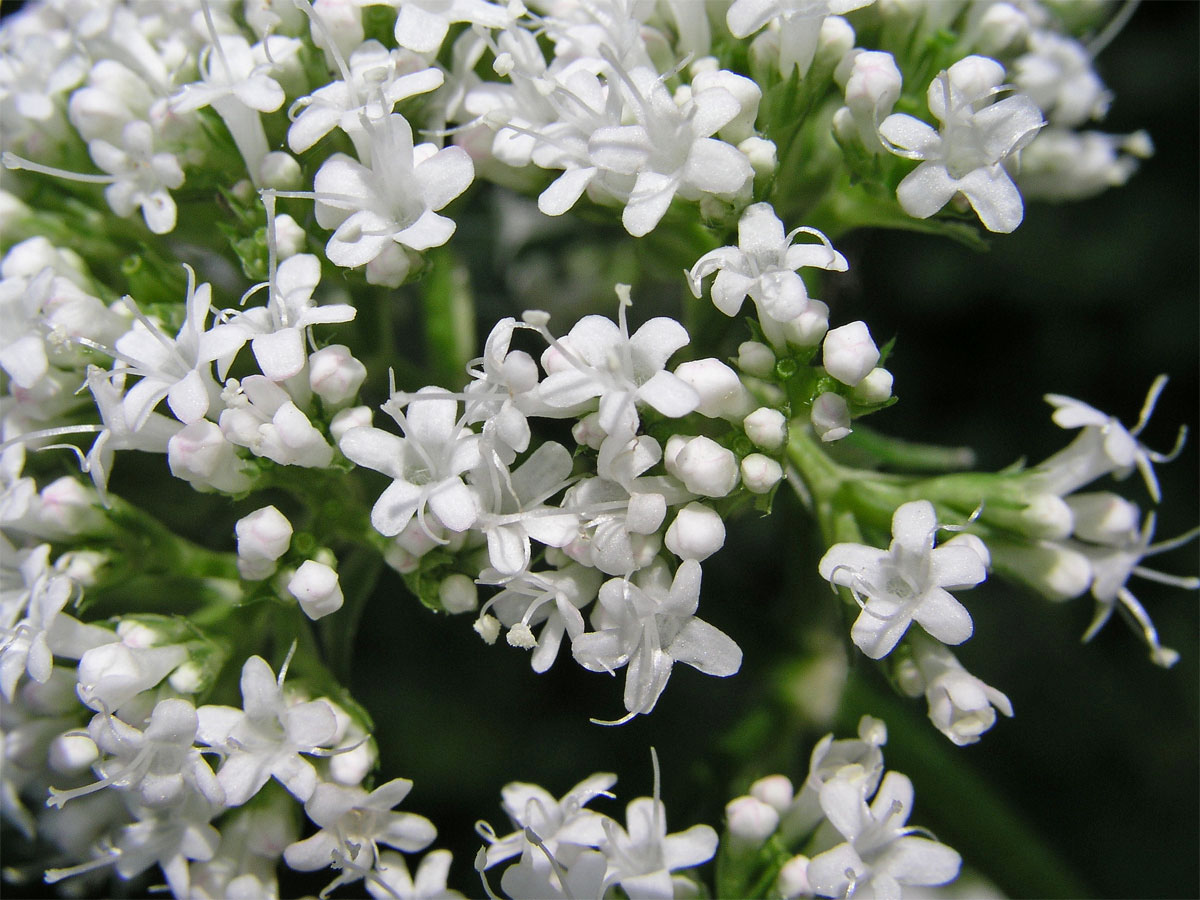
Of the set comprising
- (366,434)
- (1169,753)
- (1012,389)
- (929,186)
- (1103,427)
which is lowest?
(1169,753)

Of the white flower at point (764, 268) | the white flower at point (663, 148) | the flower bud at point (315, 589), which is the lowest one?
the flower bud at point (315, 589)

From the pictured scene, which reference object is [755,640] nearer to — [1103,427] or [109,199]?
[1103,427]

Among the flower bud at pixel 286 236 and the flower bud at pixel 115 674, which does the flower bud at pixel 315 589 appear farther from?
the flower bud at pixel 286 236

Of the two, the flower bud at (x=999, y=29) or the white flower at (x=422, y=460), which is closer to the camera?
the white flower at (x=422, y=460)

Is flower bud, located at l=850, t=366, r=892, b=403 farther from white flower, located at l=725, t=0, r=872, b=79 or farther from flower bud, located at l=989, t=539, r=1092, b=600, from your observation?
white flower, located at l=725, t=0, r=872, b=79

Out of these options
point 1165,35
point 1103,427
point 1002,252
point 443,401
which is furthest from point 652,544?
point 1165,35

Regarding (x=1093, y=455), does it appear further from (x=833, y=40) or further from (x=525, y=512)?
(x=525, y=512)

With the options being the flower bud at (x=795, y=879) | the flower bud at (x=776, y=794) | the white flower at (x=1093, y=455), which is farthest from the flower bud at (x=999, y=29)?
the flower bud at (x=795, y=879)
